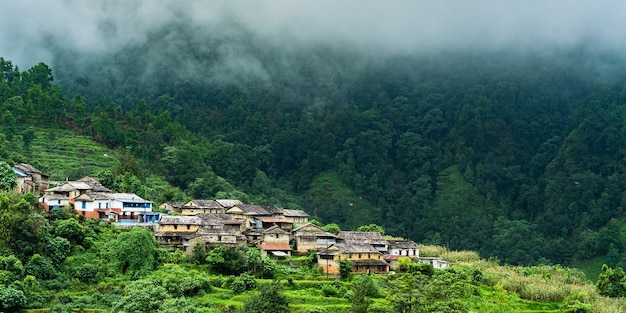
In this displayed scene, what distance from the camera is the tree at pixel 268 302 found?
3512cm

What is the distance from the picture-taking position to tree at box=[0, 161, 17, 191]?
48625 mm

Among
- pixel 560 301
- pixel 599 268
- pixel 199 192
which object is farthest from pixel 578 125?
pixel 560 301

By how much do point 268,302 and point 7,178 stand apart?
2224 centimetres

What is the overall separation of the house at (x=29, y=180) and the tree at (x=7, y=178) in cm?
110

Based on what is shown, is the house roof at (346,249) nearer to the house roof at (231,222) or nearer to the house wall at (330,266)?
the house wall at (330,266)

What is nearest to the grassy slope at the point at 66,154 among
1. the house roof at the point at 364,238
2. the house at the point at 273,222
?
the house at the point at 273,222

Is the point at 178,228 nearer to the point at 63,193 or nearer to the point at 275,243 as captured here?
→ the point at 275,243

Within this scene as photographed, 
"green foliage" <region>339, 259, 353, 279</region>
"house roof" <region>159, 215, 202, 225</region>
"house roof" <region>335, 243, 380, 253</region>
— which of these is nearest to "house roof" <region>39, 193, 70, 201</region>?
"house roof" <region>159, 215, 202, 225</region>

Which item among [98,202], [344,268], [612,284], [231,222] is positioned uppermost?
[98,202]

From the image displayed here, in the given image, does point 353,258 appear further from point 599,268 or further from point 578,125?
point 578,125

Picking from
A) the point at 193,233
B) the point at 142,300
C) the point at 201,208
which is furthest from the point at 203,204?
the point at 142,300

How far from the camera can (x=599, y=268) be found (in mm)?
80188

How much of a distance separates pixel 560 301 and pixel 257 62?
3240 inches

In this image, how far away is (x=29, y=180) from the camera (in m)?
52.8
